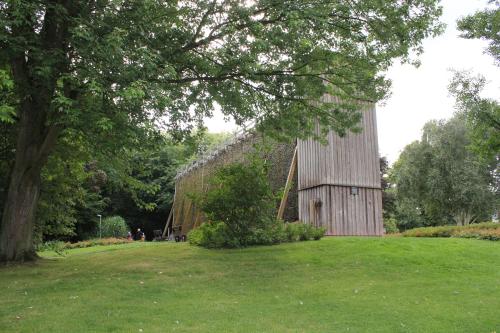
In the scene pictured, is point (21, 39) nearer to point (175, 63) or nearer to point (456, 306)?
point (175, 63)

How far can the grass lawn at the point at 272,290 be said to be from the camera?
21.4ft

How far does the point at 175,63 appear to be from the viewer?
1073 cm

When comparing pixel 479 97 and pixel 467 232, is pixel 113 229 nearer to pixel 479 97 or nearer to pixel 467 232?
pixel 467 232

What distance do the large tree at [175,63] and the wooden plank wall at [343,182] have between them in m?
5.52

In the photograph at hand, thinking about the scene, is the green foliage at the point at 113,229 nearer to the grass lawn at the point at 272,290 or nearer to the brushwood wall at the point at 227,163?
the brushwood wall at the point at 227,163

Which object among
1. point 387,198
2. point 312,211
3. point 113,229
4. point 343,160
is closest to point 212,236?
point 312,211

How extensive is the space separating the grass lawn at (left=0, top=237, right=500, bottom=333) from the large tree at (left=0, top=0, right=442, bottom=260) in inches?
119

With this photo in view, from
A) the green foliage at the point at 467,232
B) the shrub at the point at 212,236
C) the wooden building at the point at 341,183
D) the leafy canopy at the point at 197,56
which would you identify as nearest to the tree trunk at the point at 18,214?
the leafy canopy at the point at 197,56

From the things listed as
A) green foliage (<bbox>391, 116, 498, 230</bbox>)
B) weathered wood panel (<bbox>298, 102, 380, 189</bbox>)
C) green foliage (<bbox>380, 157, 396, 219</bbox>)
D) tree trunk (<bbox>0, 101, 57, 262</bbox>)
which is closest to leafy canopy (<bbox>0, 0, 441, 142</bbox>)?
tree trunk (<bbox>0, 101, 57, 262</bbox>)

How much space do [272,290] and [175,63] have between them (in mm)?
5639

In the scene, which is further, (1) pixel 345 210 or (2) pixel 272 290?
(1) pixel 345 210

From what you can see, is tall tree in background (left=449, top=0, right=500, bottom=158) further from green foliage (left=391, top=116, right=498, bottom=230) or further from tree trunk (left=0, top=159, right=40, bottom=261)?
green foliage (left=391, top=116, right=498, bottom=230)

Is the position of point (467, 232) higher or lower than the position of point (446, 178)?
lower

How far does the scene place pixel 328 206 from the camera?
18500 mm
